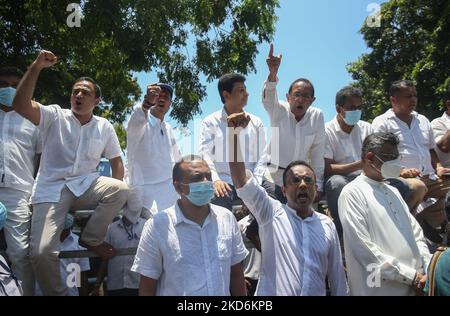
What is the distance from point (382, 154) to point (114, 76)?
6.97 m

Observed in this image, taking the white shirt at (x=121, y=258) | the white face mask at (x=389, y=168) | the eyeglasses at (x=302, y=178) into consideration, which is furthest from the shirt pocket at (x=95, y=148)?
the white face mask at (x=389, y=168)

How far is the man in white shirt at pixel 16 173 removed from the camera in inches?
153

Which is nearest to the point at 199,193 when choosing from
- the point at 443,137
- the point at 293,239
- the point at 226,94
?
the point at 293,239

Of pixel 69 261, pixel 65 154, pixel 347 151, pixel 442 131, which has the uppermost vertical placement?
pixel 442 131

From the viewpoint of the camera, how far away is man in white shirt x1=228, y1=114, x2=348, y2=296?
135 inches

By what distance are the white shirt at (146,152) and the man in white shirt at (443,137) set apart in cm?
322

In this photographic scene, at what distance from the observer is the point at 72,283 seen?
13.5 feet

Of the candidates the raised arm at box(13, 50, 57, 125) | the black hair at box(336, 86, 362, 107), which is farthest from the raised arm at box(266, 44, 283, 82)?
the raised arm at box(13, 50, 57, 125)

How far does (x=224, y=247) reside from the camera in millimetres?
3389

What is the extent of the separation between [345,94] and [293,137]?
2.60ft

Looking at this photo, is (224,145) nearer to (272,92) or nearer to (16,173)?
(272,92)

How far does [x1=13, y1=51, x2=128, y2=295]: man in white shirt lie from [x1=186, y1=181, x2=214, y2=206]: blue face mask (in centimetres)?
98

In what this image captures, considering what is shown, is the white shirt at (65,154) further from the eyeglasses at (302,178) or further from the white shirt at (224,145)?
the eyeglasses at (302,178)
